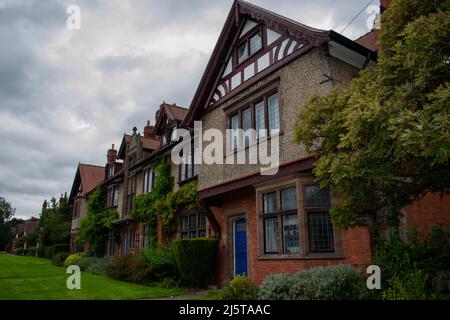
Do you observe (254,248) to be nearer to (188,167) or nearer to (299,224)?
(299,224)

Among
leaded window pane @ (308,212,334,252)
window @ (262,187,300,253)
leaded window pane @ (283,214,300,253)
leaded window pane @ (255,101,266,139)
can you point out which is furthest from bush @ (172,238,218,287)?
leaded window pane @ (308,212,334,252)

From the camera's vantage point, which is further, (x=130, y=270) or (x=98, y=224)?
(x=98, y=224)

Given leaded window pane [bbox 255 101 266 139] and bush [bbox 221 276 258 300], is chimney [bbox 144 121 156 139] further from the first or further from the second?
bush [bbox 221 276 258 300]

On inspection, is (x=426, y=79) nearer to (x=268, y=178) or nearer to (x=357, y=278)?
(x=357, y=278)

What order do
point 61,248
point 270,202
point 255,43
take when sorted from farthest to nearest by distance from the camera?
point 61,248
point 255,43
point 270,202

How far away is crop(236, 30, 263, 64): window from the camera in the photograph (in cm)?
1394

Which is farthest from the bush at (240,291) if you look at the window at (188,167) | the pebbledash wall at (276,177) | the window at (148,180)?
the window at (148,180)

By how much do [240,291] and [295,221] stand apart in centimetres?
257

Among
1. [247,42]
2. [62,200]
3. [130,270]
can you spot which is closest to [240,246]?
[130,270]

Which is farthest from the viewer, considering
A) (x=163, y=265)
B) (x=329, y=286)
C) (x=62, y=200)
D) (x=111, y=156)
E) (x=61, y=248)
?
(x=62, y=200)

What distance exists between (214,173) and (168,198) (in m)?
5.77

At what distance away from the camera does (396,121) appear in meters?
5.47

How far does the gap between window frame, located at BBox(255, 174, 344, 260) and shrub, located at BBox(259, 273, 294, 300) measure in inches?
72.0

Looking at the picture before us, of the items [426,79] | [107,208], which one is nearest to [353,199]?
[426,79]
